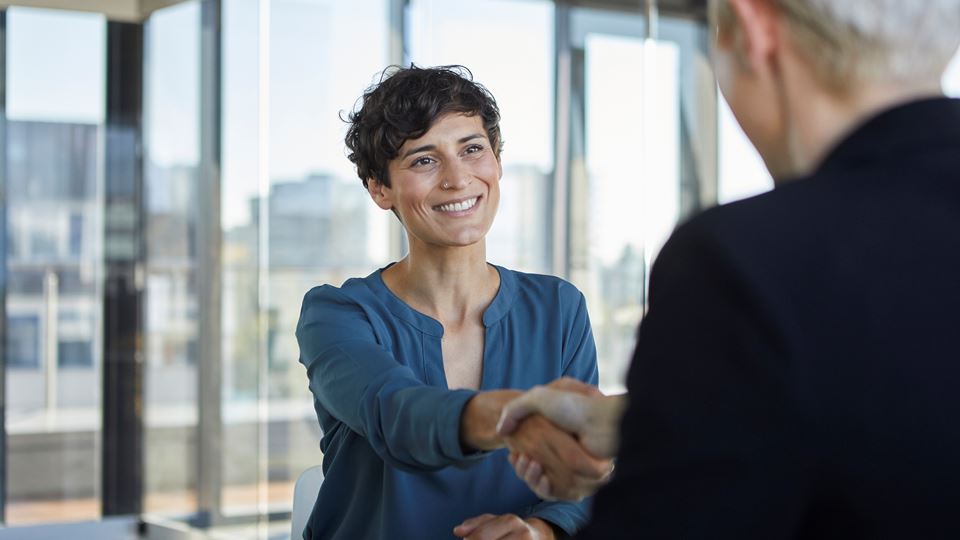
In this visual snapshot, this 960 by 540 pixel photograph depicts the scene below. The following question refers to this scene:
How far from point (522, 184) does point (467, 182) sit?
305cm

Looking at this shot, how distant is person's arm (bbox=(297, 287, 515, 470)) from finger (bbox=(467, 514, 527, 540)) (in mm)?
222

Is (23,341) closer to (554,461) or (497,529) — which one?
(497,529)

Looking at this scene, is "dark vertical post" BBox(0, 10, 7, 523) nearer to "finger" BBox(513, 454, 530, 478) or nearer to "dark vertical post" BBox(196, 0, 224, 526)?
"dark vertical post" BBox(196, 0, 224, 526)

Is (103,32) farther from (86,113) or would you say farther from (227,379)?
(227,379)

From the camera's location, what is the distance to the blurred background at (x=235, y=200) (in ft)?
16.3

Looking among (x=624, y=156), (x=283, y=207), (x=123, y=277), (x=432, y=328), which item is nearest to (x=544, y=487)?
(x=432, y=328)

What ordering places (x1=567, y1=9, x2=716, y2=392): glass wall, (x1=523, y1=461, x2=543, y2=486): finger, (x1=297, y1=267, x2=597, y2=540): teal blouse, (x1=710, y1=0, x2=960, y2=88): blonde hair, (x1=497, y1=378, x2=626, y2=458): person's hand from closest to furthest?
(x1=710, y1=0, x2=960, y2=88): blonde hair → (x1=497, y1=378, x2=626, y2=458): person's hand → (x1=523, y1=461, x2=543, y2=486): finger → (x1=297, y1=267, x2=597, y2=540): teal blouse → (x1=567, y1=9, x2=716, y2=392): glass wall

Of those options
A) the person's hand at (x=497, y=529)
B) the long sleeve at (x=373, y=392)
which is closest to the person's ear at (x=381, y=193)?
the long sleeve at (x=373, y=392)

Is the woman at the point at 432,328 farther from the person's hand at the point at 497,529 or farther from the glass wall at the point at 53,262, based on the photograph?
the glass wall at the point at 53,262

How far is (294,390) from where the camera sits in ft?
17.4

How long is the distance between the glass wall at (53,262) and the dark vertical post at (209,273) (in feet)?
2.27

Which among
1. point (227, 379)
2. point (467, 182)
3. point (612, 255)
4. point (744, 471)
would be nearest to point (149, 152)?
point (227, 379)

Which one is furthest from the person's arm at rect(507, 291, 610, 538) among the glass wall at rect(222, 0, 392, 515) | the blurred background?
the glass wall at rect(222, 0, 392, 515)

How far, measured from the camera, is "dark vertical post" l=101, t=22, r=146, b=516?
5.94 m
